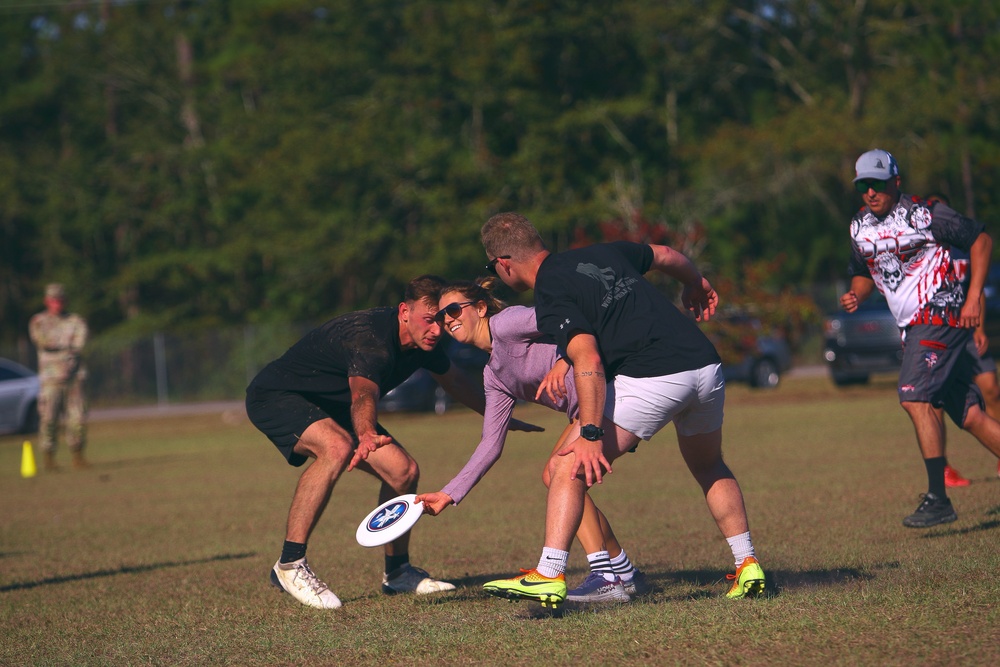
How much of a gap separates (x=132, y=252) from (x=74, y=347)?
32.3m

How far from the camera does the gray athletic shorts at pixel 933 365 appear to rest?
7.93 metres

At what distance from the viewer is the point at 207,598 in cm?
720

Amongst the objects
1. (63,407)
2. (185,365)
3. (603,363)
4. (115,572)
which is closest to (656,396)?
(603,363)

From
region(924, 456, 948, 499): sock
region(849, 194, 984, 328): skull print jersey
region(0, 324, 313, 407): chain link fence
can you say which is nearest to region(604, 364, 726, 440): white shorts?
region(849, 194, 984, 328): skull print jersey

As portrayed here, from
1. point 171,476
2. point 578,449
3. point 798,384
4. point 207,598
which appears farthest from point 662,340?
point 798,384

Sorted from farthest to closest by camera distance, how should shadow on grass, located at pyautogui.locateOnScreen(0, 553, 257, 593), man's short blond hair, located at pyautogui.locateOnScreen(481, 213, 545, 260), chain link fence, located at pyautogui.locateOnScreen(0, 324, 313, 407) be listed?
chain link fence, located at pyautogui.locateOnScreen(0, 324, 313, 407) < shadow on grass, located at pyautogui.locateOnScreen(0, 553, 257, 593) < man's short blond hair, located at pyautogui.locateOnScreen(481, 213, 545, 260)

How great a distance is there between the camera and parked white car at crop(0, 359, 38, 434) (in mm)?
23469

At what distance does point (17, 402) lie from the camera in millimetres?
23562

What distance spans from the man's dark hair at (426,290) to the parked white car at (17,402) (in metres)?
18.8

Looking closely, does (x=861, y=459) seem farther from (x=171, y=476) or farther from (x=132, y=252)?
(x=132, y=252)

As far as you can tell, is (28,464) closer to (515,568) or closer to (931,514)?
(515,568)

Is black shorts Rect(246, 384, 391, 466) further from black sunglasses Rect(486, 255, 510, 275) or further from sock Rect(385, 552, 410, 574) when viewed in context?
black sunglasses Rect(486, 255, 510, 275)

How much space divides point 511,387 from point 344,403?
5.10 ft

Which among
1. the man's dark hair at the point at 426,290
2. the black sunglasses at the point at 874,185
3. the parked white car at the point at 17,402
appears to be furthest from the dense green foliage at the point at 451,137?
the man's dark hair at the point at 426,290
